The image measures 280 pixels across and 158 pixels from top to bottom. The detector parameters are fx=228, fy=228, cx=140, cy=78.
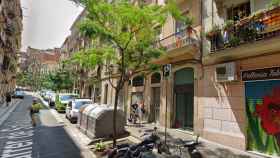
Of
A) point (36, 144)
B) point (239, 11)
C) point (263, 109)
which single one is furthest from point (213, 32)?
point (36, 144)

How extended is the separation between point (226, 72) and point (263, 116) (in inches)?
88.9

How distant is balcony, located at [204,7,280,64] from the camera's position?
776 cm

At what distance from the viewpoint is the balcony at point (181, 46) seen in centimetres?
1166

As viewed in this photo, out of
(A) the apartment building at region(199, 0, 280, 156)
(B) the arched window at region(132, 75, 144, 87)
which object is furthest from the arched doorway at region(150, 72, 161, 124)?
(A) the apartment building at region(199, 0, 280, 156)

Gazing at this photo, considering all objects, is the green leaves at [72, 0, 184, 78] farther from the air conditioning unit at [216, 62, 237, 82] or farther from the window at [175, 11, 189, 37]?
the air conditioning unit at [216, 62, 237, 82]

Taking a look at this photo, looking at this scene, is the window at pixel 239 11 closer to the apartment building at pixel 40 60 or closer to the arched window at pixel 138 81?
the arched window at pixel 138 81

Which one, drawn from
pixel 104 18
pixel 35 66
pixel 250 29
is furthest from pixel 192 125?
pixel 35 66

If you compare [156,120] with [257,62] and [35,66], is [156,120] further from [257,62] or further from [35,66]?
[35,66]

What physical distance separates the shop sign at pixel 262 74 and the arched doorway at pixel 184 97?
12.0 feet

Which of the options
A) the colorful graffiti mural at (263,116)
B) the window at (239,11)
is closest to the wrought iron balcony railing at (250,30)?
the window at (239,11)

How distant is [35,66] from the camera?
117 metres

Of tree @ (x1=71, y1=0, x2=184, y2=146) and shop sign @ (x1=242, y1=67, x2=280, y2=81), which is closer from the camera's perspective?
shop sign @ (x1=242, y1=67, x2=280, y2=81)

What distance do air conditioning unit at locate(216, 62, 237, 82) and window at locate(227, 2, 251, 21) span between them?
2.12m

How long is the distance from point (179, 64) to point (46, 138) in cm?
808
